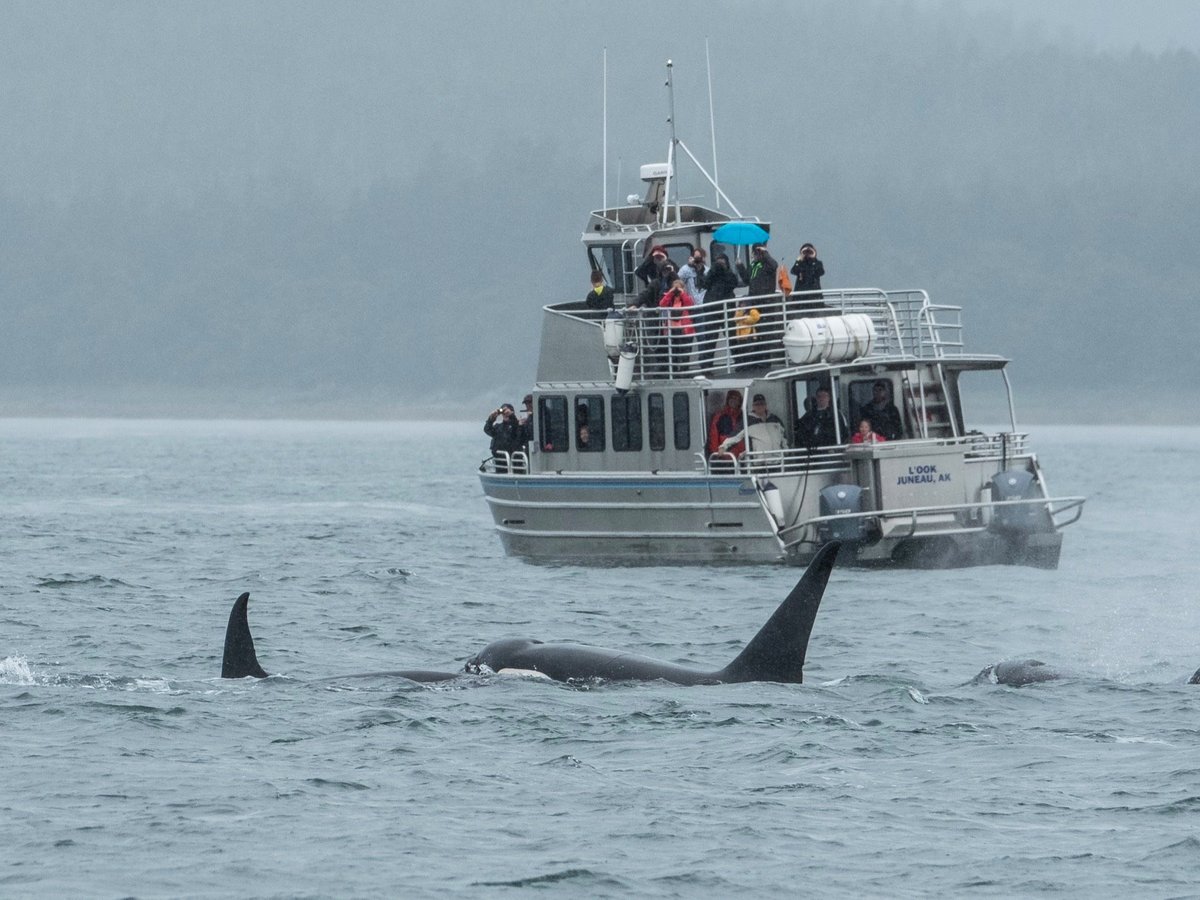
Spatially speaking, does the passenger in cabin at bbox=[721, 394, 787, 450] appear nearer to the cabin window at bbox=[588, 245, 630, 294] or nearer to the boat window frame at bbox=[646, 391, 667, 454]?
the boat window frame at bbox=[646, 391, 667, 454]

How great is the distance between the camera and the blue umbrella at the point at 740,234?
1479 inches

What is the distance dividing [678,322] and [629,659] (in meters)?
17.1

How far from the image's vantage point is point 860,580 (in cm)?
3394

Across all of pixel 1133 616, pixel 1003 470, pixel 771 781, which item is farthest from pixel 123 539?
pixel 771 781

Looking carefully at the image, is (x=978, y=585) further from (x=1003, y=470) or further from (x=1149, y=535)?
(x=1149, y=535)

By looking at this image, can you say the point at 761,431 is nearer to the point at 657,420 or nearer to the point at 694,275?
the point at 657,420

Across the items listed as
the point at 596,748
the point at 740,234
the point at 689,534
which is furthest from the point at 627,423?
the point at 596,748

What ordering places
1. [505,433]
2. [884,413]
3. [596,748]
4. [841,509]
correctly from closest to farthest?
[596,748] < [841,509] < [884,413] < [505,433]

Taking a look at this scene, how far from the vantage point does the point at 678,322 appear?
121 feet

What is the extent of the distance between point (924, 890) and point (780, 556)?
2078cm

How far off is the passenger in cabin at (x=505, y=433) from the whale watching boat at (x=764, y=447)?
730mm

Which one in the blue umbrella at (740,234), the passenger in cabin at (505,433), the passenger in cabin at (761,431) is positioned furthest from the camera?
the passenger in cabin at (505,433)

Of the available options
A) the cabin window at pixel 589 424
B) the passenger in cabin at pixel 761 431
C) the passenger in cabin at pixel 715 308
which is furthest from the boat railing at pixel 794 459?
the cabin window at pixel 589 424

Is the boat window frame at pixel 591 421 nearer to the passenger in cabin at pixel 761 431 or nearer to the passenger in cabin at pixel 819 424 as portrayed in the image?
the passenger in cabin at pixel 761 431
